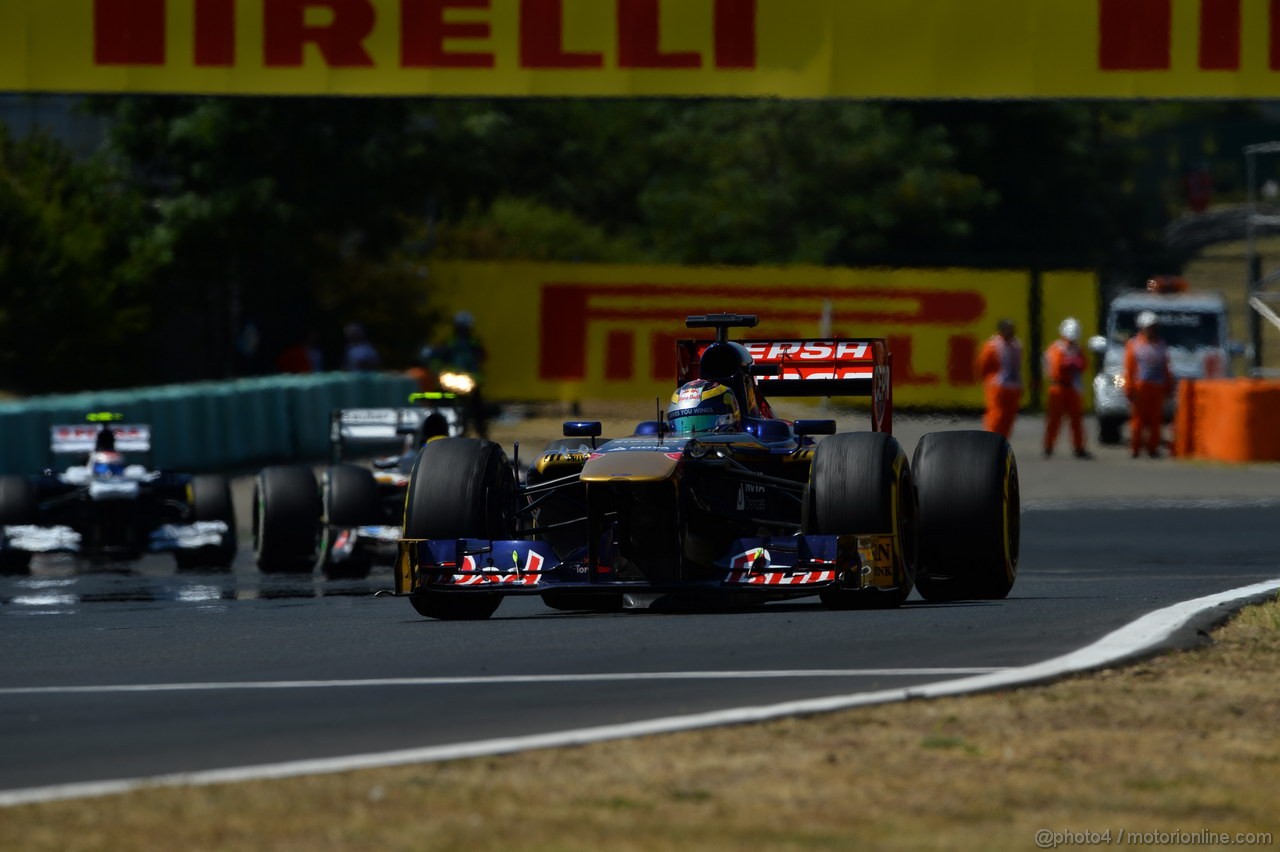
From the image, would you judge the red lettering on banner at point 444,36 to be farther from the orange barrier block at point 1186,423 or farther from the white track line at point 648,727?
the white track line at point 648,727

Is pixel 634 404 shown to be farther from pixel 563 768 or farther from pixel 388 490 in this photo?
pixel 563 768

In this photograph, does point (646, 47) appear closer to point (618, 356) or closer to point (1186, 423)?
point (1186, 423)

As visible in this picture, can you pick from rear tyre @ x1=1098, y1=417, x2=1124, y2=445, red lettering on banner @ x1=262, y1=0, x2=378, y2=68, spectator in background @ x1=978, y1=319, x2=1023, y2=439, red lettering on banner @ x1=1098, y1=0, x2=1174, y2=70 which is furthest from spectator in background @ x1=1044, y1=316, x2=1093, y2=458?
red lettering on banner @ x1=262, y1=0, x2=378, y2=68

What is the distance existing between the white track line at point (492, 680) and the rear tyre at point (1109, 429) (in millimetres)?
24846

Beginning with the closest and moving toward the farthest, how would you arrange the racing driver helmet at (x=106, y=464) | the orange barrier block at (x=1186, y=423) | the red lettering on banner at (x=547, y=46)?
1. the racing driver helmet at (x=106, y=464)
2. the red lettering on banner at (x=547, y=46)
3. the orange barrier block at (x=1186, y=423)

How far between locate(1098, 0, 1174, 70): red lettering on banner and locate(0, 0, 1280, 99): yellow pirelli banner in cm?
1

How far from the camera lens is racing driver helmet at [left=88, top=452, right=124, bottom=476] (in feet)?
62.0

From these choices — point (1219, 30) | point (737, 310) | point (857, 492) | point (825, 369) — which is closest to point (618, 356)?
point (737, 310)

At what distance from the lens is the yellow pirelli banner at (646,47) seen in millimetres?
24250

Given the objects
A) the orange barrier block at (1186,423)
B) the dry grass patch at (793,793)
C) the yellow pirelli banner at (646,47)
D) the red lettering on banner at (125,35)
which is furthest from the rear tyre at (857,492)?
the orange barrier block at (1186,423)

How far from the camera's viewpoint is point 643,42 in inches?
955

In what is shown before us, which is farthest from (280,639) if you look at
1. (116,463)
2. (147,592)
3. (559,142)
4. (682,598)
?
(559,142)

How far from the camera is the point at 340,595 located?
51.1 feet

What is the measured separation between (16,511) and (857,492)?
7.98 metres
